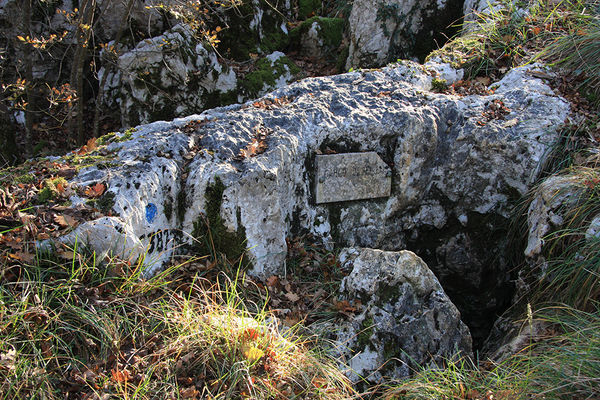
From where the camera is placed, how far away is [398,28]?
752cm

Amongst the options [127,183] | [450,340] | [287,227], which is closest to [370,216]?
[287,227]

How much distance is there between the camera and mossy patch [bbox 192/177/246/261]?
3.69 metres

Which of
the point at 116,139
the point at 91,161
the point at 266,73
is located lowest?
the point at 91,161

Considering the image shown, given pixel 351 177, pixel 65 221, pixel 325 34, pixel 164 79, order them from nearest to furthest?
pixel 65 221 < pixel 351 177 < pixel 164 79 < pixel 325 34

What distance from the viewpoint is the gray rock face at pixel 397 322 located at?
132 inches

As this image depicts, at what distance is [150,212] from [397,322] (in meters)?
2.11

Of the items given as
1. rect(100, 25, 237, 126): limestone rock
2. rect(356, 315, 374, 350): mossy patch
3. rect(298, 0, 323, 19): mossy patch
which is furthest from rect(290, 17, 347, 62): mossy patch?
rect(356, 315, 374, 350): mossy patch

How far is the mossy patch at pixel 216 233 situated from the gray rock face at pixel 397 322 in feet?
3.26

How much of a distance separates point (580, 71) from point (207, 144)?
436 cm

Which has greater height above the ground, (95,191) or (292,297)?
(95,191)

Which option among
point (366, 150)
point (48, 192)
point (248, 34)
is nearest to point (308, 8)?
point (248, 34)

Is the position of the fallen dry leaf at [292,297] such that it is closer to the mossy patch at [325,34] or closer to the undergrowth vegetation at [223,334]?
the undergrowth vegetation at [223,334]

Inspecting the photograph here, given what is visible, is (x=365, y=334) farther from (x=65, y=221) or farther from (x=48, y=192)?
(x=48, y=192)

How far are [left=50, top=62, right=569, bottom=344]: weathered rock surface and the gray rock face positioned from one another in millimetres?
887
